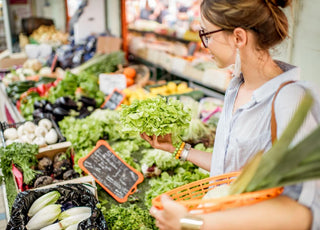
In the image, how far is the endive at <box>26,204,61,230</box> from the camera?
224 centimetres

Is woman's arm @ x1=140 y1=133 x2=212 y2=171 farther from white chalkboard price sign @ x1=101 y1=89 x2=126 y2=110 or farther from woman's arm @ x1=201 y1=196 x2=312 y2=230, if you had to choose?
white chalkboard price sign @ x1=101 y1=89 x2=126 y2=110

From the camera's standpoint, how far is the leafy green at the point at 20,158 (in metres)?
2.89

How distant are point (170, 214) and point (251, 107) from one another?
2.14 feet

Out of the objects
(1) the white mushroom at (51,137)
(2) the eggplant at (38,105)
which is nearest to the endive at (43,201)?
(1) the white mushroom at (51,137)

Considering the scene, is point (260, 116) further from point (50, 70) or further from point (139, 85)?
point (50, 70)

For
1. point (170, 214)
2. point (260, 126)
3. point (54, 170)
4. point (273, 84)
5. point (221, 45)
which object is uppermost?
point (221, 45)

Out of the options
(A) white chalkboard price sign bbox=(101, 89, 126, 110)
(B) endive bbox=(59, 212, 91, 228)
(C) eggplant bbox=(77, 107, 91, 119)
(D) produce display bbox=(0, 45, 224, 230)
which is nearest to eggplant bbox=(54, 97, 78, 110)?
(D) produce display bbox=(0, 45, 224, 230)

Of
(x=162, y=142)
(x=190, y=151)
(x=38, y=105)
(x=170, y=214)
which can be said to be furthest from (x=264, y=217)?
(x=38, y=105)

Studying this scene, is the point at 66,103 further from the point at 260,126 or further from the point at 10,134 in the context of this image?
the point at 260,126

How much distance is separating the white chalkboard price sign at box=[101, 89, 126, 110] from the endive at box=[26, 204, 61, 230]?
96.1 inches

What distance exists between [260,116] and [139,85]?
169 inches

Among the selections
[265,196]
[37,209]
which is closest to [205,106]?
[37,209]

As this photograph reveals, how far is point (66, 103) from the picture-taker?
4.37m

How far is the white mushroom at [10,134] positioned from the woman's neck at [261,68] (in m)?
2.89
